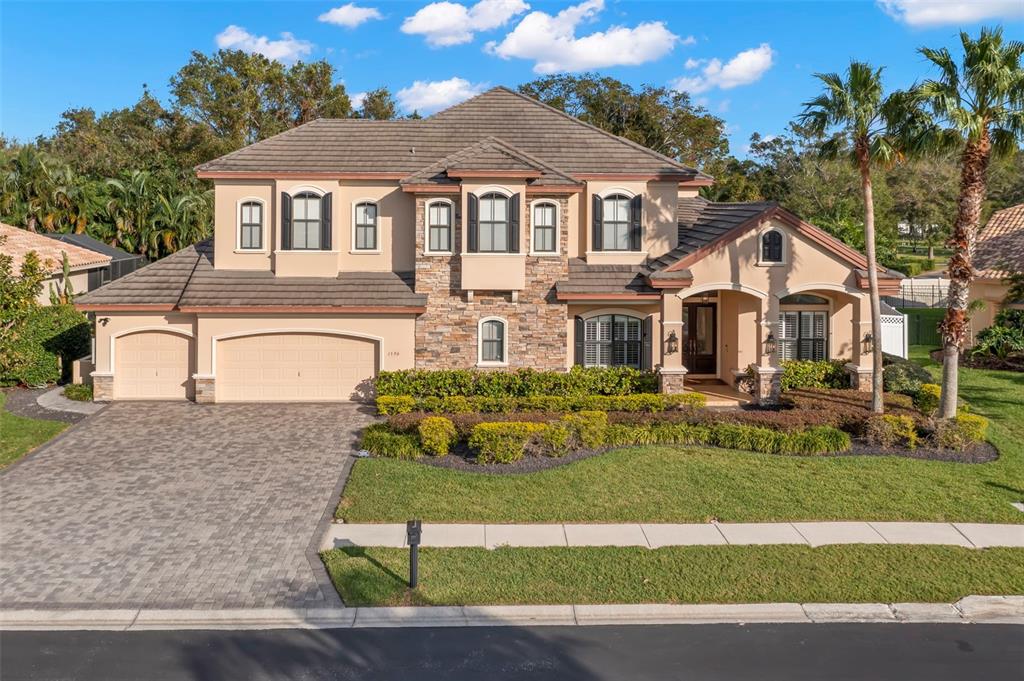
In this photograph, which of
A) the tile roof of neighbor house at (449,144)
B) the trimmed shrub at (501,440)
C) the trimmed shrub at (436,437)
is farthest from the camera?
the tile roof of neighbor house at (449,144)

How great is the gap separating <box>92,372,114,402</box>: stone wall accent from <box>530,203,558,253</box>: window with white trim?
38.6 ft

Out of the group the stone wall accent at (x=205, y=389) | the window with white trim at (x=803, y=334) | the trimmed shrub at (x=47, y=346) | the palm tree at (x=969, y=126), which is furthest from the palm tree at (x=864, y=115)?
the trimmed shrub at (x=47, y=346)

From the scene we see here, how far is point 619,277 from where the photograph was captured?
2255cm

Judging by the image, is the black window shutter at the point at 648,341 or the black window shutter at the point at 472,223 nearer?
the black window shutter at the point at 472,223

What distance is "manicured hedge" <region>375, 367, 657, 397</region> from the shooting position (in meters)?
21.4

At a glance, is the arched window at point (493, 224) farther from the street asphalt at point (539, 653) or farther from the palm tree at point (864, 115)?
the street asphalt at point (539, 653)

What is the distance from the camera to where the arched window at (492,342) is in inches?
880

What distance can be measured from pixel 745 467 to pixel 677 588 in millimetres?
5796

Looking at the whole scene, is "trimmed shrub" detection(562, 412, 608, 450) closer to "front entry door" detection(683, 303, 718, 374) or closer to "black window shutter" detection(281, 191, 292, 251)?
"front entry door" detection(683, 303, 718, 374)

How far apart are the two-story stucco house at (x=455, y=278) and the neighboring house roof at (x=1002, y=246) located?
8.26 m

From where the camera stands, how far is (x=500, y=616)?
33.8 feet

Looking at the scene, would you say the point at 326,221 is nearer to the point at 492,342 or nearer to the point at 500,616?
the point at 492,342

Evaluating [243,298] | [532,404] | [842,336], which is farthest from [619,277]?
[243,298]

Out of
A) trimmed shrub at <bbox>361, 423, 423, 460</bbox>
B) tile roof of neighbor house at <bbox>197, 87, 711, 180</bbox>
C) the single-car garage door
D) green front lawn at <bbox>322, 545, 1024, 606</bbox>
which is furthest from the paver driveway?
tile roof of neighbor house at <bbox>197, 87, 711, 180</bbox>
